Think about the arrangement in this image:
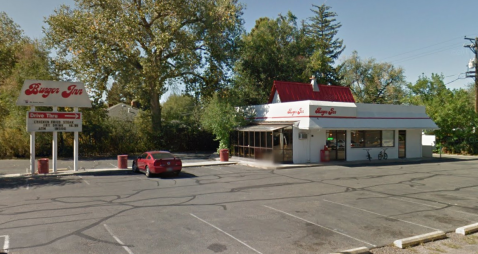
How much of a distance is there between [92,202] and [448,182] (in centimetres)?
1554

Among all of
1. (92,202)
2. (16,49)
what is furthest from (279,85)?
(16,49)

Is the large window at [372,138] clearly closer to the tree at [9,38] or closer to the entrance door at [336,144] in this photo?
the entrance door at [336,144]

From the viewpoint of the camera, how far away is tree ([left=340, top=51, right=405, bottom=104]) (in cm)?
5716

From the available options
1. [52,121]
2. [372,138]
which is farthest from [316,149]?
[52,121]

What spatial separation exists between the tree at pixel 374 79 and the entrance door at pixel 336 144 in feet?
111

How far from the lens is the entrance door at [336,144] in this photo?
25578 millimetres

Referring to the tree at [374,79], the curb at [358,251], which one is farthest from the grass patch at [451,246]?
the tree at [374,79]

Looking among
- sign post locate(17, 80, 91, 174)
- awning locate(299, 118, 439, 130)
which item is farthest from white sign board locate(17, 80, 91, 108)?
awning locate(299, 118, 439, 130)

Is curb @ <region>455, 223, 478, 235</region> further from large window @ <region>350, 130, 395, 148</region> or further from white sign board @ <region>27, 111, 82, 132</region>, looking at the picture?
white sign board @ <region>27, 111, 82, 132</region>

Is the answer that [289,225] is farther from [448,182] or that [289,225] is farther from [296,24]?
[296,24]

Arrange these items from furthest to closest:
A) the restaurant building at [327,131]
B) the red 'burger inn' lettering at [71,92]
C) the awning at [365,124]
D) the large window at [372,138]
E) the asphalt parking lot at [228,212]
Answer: the large window at [372,138] < the restaurant building at [327,131] < the awning at [365,124] < the red 'burger inn' lettering at [71,92] < the asphalt parking lot at [228,212]

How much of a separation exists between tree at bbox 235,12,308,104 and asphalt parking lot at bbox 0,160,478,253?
25.2 meters

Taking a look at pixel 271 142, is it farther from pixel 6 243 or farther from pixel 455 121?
pixel 455 121

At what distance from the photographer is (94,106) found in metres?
32.1
